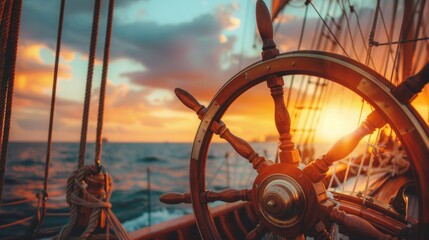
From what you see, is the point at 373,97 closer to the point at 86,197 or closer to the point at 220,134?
the point at 220,134

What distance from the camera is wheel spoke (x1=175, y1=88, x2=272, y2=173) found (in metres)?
1.12

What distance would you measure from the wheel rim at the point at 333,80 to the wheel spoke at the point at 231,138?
0.03m

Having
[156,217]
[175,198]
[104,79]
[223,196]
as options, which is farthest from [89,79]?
[156,217]

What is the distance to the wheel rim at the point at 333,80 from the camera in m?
0.79

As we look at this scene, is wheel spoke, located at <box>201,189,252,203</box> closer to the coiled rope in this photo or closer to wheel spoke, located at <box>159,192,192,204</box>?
wheel spoke, located at <box>159,192,192,204</box>

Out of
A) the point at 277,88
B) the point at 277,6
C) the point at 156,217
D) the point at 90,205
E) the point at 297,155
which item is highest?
the point at 277,6

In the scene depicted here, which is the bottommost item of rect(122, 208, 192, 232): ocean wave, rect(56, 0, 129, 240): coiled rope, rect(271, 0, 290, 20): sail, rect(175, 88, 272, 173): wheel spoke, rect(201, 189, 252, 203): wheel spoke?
rect(122, 208, 192, 232): ocean wave

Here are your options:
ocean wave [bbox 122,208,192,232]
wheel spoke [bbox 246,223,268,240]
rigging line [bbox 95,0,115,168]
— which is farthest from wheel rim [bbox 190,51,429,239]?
ocean wave [bbox 122,208,192,232]

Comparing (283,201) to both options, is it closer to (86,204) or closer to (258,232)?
(258,232)

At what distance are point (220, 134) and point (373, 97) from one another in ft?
1.78

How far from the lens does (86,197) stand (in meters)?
1.34

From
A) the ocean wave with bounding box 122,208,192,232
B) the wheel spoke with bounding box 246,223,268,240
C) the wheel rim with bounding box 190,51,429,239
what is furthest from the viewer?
the ocean wave with bounding box 122,208,192,232

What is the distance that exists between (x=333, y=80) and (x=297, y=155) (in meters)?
0.28

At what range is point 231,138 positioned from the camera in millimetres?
1165
